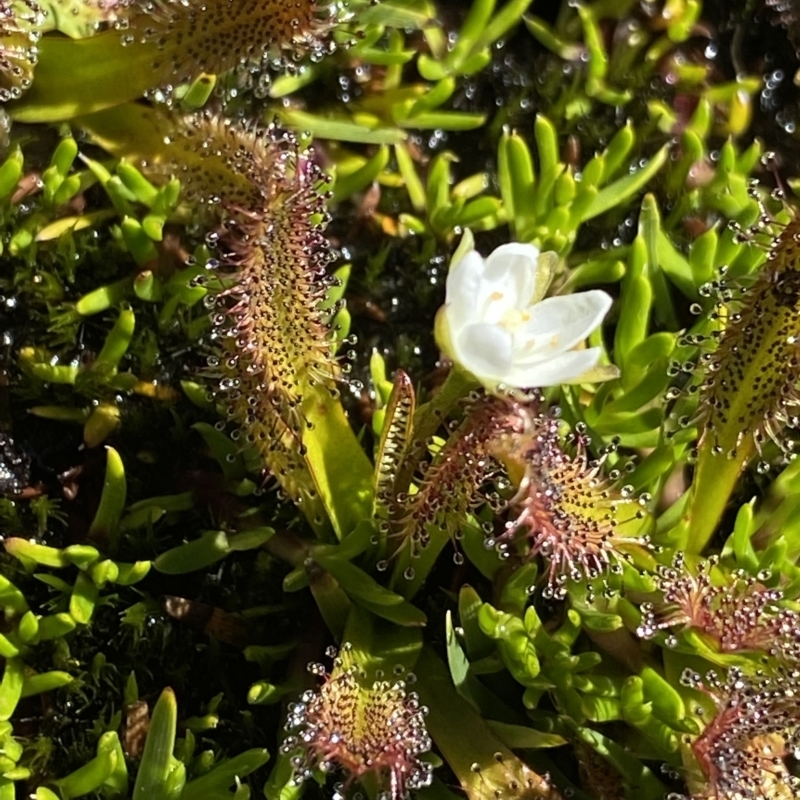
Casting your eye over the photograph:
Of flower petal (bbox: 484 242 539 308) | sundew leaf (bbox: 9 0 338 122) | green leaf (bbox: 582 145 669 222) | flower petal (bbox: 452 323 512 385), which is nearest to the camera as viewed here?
flower petal (bbox: 452 323 512 385)

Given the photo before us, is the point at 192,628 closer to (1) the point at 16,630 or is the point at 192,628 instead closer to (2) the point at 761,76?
(1) the point at 16,630

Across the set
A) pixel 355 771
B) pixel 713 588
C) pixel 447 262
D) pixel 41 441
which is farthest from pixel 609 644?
pixel 41 441

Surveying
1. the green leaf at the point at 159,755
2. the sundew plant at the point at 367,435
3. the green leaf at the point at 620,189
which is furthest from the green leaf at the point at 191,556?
the green leaf at the point at 620,189

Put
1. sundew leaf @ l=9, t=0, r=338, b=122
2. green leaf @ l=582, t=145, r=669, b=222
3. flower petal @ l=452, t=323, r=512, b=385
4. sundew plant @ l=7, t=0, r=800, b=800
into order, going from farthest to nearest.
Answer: green leaf @ l=582, t=145, r=669, b=222
sundew leaf @ l=9, t=0, r=338, b=122
sundew plant @ l=7, t=0, r=800, b=800
flower petal @ l=452, t=323, r=512, b=385

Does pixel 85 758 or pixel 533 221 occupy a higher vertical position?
pixel 533 221

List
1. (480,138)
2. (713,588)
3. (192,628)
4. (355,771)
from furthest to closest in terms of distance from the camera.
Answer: (480,138) → (192,628) → (713,588) → (355,771)

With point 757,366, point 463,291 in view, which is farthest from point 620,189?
point 463,291

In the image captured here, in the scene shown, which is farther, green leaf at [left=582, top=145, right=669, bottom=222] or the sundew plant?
green leaf at [left=582, top=145, right=669, bottom=222]

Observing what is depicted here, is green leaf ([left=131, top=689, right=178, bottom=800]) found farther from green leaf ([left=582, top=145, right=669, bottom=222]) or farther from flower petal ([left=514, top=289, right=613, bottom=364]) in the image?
green leaf ([left=582, top=145, right=669, bottom=222])

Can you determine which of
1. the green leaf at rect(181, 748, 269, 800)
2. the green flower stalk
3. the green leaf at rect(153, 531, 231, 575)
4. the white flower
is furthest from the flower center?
the green leaf at rect(181, 748, 269, 800)

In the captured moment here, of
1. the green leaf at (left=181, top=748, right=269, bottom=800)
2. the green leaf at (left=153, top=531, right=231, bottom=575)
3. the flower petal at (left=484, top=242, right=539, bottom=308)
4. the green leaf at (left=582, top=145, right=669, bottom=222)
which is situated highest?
the flower petal at (left=484, top=242, right=539, bottom=308)
